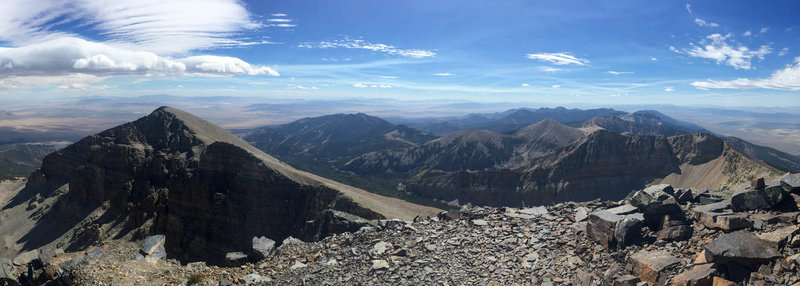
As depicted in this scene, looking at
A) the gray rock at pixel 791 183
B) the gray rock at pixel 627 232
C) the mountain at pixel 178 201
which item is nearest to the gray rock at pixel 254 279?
the gray rock at pixel 627 232

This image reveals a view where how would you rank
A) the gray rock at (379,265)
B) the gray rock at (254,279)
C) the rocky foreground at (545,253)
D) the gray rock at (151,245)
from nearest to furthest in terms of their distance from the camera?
1. the rocky foreground at (545,253)
2. the gray rock at (379,265)
3. the gray rock at (254,279)
4. the gray rock at (151,245)

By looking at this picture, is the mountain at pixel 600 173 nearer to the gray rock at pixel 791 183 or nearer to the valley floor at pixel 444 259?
the valley floor at pixel 444 259

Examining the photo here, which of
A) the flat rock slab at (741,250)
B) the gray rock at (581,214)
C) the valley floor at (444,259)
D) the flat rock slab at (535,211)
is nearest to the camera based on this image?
the flat rock slab at (741,250)

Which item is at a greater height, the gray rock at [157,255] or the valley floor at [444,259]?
the valley floor at [444,259]

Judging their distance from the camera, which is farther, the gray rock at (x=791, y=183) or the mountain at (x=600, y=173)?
the mountain at (x=600, y=173)

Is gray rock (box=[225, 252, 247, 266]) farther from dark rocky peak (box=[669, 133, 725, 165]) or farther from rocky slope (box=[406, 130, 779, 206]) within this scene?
dark rocky peak (box=[669, 133, 725, 165])

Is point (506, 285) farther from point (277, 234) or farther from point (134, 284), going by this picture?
point (277, 234)
